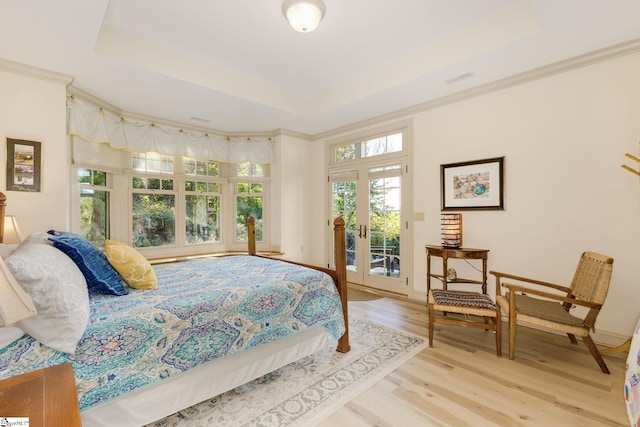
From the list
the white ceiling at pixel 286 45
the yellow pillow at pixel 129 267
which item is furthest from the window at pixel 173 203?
the yellow pillow at pixel 129 267

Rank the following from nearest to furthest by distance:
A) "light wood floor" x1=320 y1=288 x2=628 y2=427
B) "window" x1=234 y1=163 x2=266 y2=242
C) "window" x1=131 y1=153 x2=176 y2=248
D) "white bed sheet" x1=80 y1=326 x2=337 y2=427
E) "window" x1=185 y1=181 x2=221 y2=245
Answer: "white bed sheet" x1=80 y1=326 x2=337 y2=427 → "light wood floor" x1=320 y1=288 x2=628 y2=427 → "window" x1=131 y1=153 x2=176 y2=248 → "window" x1=185 y1=181 x2=221 y2=245 → "window" x1=234 y1=163 x2=266 y2=242

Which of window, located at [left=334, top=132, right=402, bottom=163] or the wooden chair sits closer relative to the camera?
the wooden chair

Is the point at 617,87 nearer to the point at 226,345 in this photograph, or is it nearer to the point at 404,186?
the point at 404,186

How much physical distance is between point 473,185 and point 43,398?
3733 mm

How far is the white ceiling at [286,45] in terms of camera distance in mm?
2238

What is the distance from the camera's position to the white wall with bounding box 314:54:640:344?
2.51 meters

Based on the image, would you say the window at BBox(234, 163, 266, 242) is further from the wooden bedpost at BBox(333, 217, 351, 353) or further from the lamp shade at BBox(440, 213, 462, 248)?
the lamp shade at BBox(440, 213, 462, 248)

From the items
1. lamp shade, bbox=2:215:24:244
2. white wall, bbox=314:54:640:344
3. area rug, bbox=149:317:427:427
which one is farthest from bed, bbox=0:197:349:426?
white wall, bbox=314:54:640:344

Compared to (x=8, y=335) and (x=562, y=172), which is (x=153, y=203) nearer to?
(x=8, y=335)

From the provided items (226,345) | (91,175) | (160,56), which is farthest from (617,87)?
(91,175)

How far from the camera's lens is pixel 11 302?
90 centimetres

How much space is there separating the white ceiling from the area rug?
274cm

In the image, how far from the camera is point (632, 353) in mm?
1271

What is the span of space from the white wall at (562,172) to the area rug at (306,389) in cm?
153
